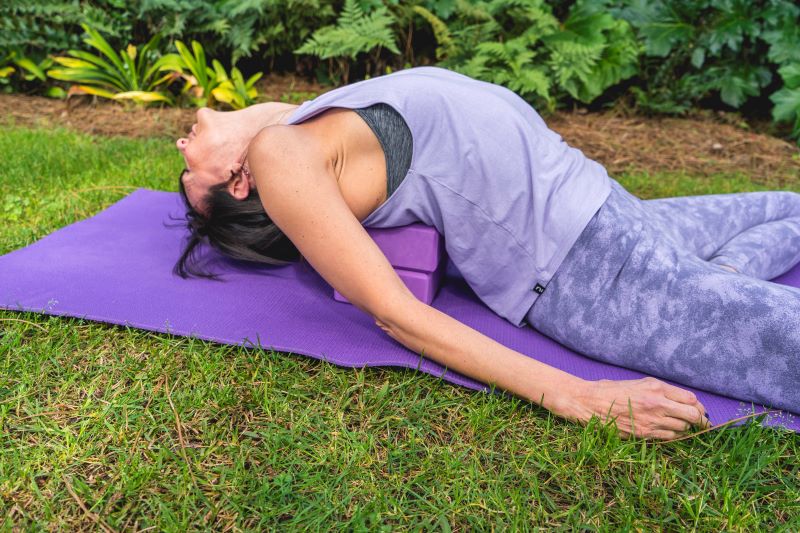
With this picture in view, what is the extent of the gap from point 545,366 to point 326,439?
65 cm

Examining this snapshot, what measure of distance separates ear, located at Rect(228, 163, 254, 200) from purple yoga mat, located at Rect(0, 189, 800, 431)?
40 cm

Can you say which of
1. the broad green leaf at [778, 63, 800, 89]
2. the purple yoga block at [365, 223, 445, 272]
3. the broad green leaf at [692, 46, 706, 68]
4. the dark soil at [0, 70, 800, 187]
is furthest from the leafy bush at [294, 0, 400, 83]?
A: the purple yoga block at [365, 223, 445, 272]

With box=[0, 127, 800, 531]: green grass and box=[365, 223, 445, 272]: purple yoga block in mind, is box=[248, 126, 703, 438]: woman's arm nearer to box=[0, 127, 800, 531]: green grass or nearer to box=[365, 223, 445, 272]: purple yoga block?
box=[0, 127, 800, 531]: green grass

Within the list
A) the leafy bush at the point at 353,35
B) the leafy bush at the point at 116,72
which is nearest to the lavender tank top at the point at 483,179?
the leafy bush at the point at 353,35

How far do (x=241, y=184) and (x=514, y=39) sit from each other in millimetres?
3312

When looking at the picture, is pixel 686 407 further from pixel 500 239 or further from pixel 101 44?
pixel 101 44

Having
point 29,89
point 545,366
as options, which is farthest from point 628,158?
point 29,89

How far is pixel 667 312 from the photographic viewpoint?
1866 millimetres

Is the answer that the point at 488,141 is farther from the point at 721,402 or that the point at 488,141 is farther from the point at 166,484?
the point at 166,484

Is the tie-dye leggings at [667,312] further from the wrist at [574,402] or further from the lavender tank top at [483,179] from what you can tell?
the wrist at [574,402]

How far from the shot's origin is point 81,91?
5004 mm

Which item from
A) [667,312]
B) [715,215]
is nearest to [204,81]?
[715,215]

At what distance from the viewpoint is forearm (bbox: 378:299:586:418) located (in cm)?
174

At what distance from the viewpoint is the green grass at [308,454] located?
147 cm
